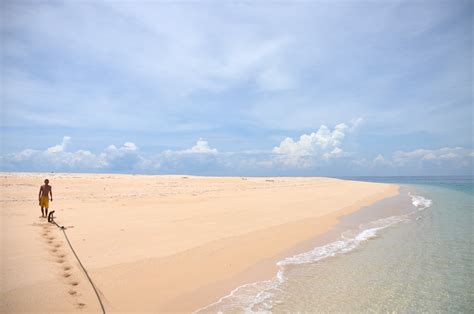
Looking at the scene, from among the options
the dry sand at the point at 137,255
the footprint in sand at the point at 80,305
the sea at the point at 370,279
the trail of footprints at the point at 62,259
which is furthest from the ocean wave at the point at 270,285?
the trail of footprints at the point at 62,259

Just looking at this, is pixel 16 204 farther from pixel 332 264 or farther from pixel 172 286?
pixel 332 264

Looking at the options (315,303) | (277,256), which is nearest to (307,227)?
(277,256)

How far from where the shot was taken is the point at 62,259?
9102 millimetres

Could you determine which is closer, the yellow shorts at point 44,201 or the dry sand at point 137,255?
the dry sand at point 137,255

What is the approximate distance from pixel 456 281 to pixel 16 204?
931 inches

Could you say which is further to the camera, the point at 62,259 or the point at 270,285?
the point at 62,259

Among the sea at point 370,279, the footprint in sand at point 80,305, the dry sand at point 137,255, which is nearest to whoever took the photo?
the footprint in sand at point 80,305

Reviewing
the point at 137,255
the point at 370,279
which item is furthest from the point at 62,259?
the point at 370,279

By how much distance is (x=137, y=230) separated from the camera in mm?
13406

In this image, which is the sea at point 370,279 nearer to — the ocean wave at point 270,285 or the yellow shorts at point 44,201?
the ocean wave at point 270,285

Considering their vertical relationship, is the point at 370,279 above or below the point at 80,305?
below

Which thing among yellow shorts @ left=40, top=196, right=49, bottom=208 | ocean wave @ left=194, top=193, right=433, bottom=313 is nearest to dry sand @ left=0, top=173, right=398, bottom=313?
ocean wave @ left=194, top=193, right=433, bottom=313

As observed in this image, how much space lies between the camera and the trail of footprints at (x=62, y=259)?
6.93 meters

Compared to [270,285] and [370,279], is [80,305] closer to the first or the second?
[270,285]
